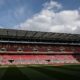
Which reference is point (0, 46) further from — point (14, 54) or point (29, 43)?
point (29, 43)

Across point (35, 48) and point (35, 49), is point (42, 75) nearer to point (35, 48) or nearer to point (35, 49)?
point (35, 49)

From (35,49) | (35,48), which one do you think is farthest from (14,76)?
(35,48)

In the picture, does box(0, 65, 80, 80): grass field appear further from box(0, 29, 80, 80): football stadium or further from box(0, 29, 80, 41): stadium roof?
box(0, 29, 80, 41): stadium roof

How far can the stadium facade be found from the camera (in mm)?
46031

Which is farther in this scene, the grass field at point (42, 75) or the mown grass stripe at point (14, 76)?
the mown grass stripe at point (14, 76)

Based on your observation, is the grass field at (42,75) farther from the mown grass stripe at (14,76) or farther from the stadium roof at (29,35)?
the stadium roof at (29,35)

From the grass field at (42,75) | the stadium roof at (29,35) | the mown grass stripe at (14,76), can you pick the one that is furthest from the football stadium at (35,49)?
the mown grass stripe at (14,76)

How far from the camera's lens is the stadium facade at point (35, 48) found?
46031 millimetres

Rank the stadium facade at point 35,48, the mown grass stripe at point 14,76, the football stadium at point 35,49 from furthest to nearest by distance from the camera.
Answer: the stadium facade at point 35,48 → the football stadium at point 35,49 → the mown grass stripe at point 14,76

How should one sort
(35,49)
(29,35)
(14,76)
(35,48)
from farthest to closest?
(35,48) < (35,49) < (29,35) < (14,76)

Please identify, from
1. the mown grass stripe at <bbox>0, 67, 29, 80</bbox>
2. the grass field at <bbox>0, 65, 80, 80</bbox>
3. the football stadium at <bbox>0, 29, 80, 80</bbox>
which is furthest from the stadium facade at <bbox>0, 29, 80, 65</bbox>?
the mown grass stripe at <bbox>0, 67, 29, 80</bbox>

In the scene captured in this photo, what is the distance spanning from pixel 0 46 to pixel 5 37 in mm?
2627

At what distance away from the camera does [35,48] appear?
5084 cm

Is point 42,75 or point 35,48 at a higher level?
point 35,48
